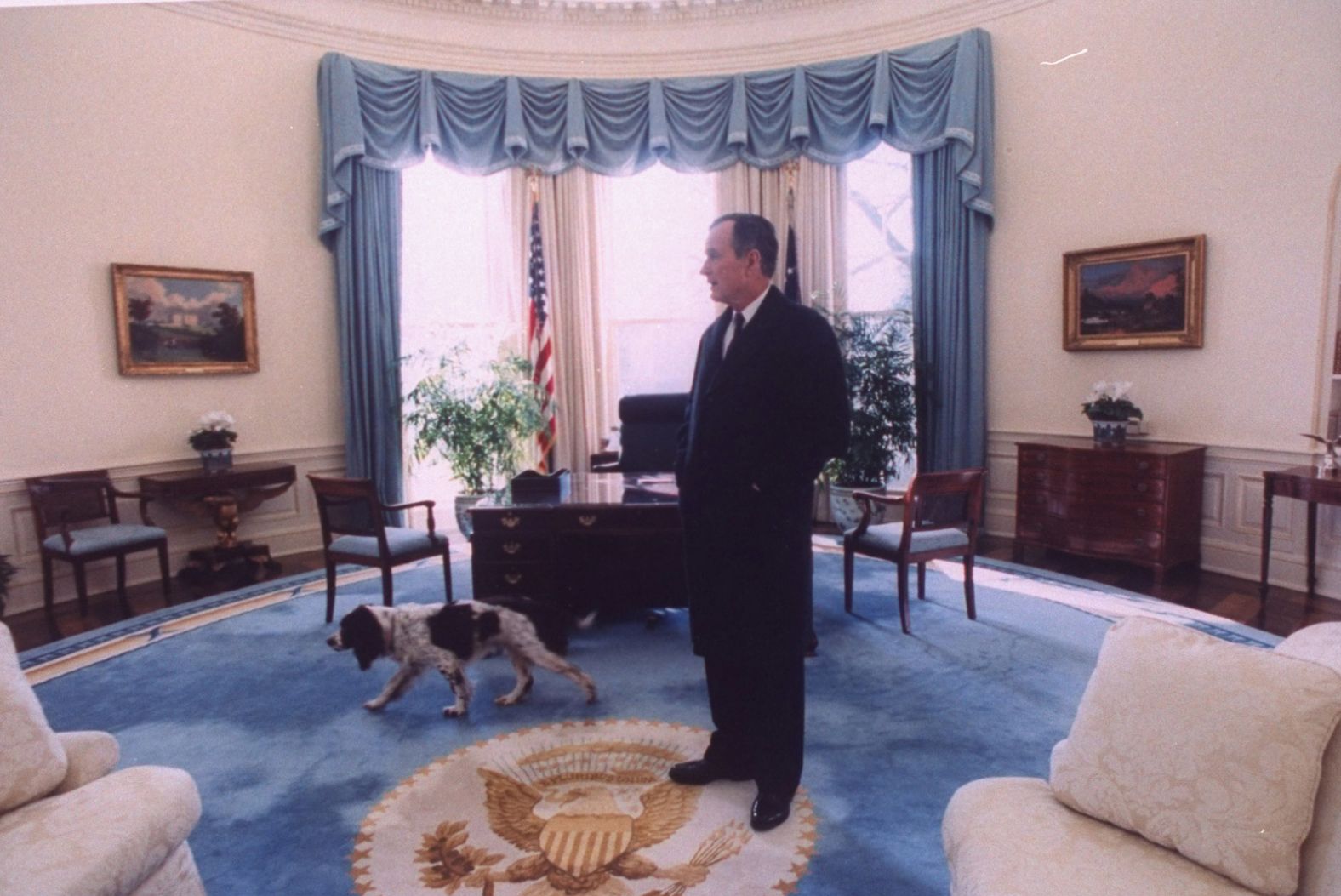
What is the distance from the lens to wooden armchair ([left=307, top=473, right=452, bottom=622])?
4230mm

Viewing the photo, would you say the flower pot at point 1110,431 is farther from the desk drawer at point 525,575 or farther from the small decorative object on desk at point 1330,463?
the desk drawer at point 525,575

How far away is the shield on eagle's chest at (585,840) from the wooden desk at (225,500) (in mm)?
3780

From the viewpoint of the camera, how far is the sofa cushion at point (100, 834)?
5.12 ft

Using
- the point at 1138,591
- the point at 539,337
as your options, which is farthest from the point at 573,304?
the point at 1138,591

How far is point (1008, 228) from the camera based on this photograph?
600 cm

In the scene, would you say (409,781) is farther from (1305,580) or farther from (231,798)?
(1305,580)

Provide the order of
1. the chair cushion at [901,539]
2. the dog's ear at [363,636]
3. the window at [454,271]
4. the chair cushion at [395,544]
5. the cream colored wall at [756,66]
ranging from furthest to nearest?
the window at [454,271]
the cream colored wall at [756,66]
the chair cushion at [395,544]
the chair cushion at [901,539]
the dog's ear at [363,636]

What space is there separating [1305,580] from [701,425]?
4208 millimetres

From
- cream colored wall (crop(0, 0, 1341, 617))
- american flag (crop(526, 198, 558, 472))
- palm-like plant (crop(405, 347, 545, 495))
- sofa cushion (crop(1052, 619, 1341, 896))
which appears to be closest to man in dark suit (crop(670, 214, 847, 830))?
sofa cushion (crop(1052, 619, 1341, 896))

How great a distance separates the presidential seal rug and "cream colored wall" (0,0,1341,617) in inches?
151

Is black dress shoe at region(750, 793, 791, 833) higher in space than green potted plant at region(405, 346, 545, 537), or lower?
lower

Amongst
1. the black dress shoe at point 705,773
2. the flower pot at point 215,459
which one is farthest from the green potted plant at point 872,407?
the flower pot at point 215,459

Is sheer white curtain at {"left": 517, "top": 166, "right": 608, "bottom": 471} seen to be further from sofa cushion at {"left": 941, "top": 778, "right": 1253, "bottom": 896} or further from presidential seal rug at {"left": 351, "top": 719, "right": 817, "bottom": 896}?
sofa cushion at {"left": 941, "top": 778, "right": 1253, "bottom": 896}

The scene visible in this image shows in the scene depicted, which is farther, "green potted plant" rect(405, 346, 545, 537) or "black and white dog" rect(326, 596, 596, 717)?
"green potted plant" rect(405, 346, 545, 537)
